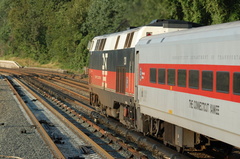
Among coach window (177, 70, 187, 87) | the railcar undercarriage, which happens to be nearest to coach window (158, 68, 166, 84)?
coach window (177, 70, 187, 87)

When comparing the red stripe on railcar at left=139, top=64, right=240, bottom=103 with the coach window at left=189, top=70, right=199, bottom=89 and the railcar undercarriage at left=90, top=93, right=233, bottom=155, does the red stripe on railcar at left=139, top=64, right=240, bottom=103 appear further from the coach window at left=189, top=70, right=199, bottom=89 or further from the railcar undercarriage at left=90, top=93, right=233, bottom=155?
the railcar undercarriage at left=90, top=93, right=233, bottom=155

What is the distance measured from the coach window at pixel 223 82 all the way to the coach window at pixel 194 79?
0.92 m

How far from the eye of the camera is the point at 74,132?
49.9 feet

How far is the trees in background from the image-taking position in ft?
88.9

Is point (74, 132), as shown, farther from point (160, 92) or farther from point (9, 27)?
point (9, 27)

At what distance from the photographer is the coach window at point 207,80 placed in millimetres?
8789

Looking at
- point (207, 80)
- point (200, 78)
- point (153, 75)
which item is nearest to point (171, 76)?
point (153, 75)

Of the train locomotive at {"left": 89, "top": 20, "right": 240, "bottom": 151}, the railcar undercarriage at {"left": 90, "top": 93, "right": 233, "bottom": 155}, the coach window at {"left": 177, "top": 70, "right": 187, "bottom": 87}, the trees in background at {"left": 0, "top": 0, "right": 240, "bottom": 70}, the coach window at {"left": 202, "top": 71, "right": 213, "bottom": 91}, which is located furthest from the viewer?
the trees in background at {"left": 0, "top": 0, "right": 240, "bottom": 70}

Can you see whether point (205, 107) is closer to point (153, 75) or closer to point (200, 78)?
point (200, 78)

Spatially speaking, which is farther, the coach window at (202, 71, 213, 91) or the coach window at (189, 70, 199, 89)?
the coach window at (189, 70, 199, 89)

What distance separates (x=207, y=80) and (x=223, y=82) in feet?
2.30

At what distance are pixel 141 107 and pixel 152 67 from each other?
1469mm

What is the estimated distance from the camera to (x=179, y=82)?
10297 millimetres

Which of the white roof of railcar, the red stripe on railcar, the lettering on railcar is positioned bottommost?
the lettering on railcar
